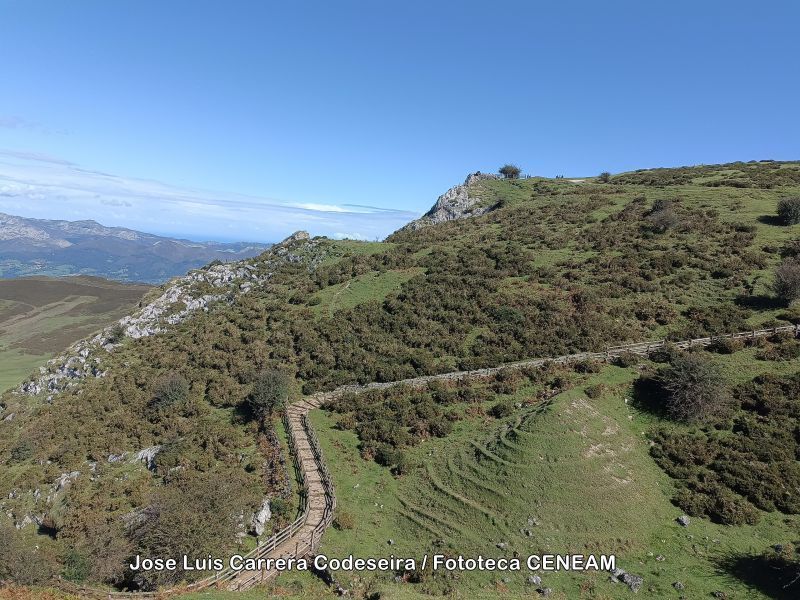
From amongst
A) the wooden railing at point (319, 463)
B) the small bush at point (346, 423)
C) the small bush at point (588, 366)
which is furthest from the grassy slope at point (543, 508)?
the small bush at point (588, 366)

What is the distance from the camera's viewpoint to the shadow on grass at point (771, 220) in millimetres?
46719

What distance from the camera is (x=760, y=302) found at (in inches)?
1368

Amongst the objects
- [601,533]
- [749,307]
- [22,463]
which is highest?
[749,307]

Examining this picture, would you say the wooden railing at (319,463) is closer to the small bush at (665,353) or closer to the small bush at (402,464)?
the small bush at (665,353)

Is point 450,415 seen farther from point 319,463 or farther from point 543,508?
point 319,463

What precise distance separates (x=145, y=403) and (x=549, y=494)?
3250 cm

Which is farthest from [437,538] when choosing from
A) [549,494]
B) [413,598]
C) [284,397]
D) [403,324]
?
[403,324]

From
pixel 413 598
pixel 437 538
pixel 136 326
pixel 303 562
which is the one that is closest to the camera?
pixel 413 598

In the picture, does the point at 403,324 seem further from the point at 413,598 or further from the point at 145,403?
the point at 413,598

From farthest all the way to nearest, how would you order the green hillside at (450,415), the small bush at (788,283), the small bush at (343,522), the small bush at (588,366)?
the small bush at (788,283)
the small bush at (588,366)
the small bush at (343,522)
the green hillside at (450,415)

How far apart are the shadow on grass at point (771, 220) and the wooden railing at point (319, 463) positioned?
23835mm

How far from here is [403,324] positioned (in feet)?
133

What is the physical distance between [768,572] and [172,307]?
58.3m

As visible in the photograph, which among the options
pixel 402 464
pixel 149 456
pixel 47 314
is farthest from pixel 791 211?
pixel 47 314
